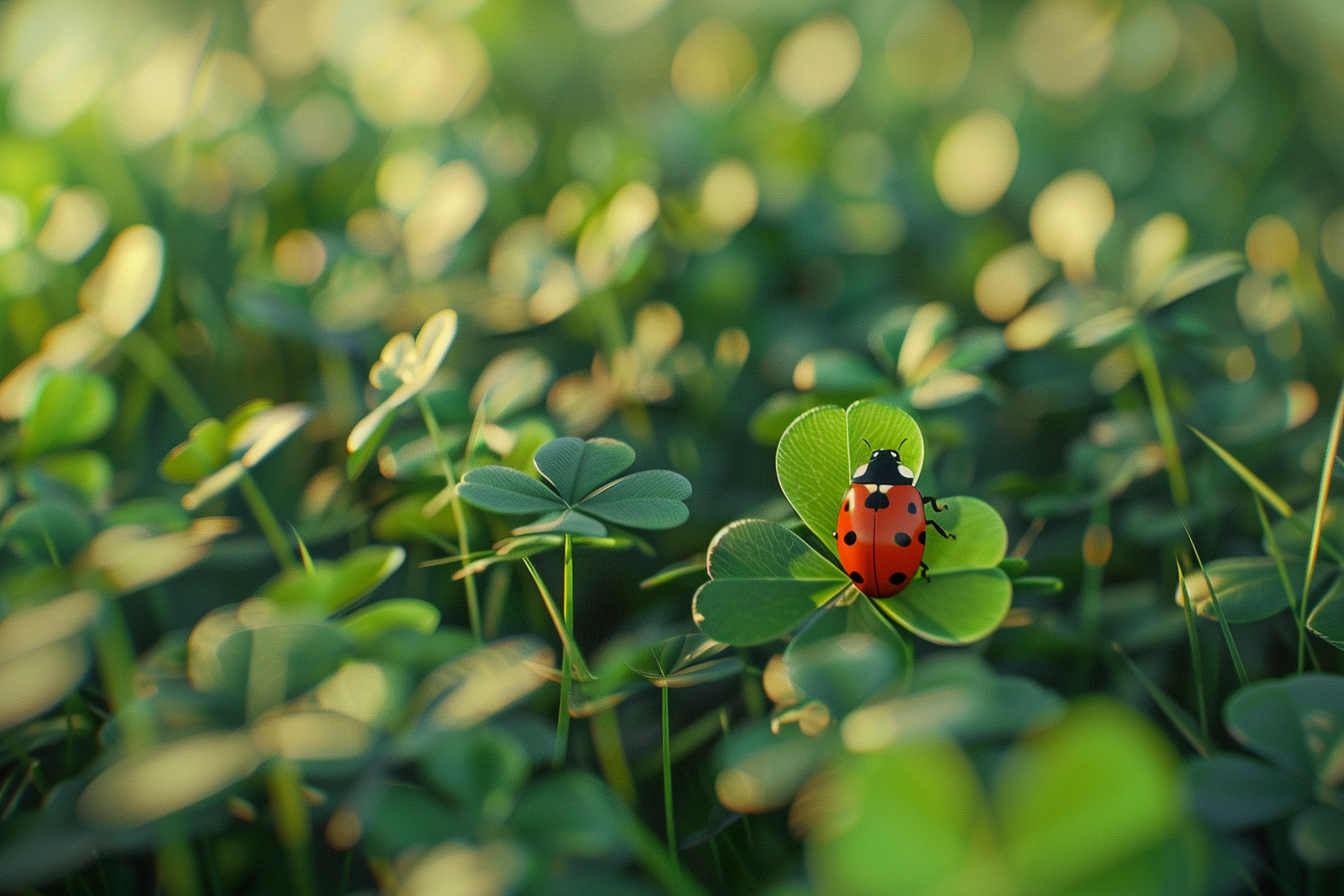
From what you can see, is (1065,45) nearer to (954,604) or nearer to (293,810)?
(954,604)

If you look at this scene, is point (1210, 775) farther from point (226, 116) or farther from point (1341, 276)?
point (226, 116)

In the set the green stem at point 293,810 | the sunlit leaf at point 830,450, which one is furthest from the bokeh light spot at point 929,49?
the green stem at point 293,810

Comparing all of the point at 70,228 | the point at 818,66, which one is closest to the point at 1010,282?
the point at 818,66

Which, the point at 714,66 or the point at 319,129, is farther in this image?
the point at 714,66

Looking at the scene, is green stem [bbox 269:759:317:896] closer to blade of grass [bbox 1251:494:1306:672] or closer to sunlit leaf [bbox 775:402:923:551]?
sunlit leaf [bbox 775:402:923:551]

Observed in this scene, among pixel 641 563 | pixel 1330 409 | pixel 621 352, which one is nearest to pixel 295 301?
pixel 621 352
